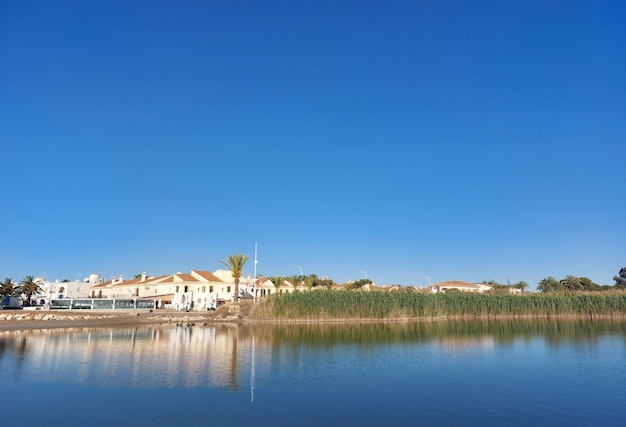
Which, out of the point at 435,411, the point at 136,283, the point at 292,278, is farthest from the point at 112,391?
the point at 136,283

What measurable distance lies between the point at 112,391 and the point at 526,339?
103 ft

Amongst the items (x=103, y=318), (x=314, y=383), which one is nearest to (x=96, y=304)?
(x=103, y=318)

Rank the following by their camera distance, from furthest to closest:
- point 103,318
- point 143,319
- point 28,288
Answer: point 28,288
point 103,318
point 143,319

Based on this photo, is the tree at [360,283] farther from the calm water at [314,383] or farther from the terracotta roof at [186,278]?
the calm water at [314,383]

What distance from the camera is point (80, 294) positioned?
90625mm

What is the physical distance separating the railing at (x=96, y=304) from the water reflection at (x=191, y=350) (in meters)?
26.4

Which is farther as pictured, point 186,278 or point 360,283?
point 360,283

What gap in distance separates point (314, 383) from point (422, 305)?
41.9 meters

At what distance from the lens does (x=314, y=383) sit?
19234 mm

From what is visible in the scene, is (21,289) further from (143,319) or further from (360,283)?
(360,283)

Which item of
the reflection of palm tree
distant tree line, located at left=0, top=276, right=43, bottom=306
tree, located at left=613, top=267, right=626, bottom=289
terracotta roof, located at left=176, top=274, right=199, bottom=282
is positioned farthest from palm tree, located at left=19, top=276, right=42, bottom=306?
tree, located at left=613, top=267, right=626, bottom=289

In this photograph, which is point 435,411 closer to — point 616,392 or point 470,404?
point 470,404

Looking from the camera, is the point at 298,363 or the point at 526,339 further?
the point at 526,339

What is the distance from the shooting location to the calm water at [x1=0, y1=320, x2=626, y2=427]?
14.2 meters
